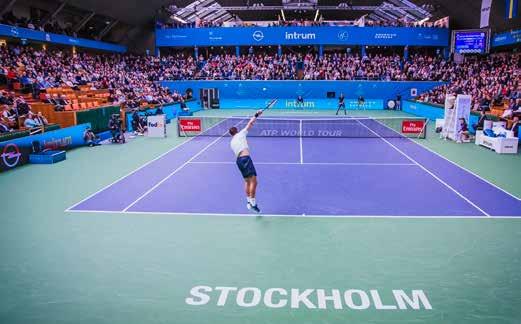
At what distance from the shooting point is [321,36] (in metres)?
48.6

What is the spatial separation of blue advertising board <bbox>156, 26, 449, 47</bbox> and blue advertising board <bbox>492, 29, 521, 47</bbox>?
950 cm

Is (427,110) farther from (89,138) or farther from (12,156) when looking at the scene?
(12,156)

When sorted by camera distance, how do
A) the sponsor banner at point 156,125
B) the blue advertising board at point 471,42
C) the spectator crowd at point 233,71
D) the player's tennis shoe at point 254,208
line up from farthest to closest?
the blue advertising board at point 471,42
the spectator crowd at point 233,71
the sponsor banner at point 156,125
the player's tennis shoe at point 254,208

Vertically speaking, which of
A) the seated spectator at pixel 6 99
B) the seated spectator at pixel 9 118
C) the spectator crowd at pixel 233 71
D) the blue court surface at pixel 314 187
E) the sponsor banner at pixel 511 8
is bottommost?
the blue court surface at pixel 314 187

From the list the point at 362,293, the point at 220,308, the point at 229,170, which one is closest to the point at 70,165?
the point at 229,170

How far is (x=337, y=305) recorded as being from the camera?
6.00 m

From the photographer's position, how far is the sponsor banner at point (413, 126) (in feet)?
75.5

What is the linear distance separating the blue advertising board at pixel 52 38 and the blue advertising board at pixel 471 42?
3613cm

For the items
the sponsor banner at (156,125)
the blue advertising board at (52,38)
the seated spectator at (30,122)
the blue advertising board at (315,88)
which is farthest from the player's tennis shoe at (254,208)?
the blue advertising board at (315,88)

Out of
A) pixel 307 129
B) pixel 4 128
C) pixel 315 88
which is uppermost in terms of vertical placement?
pixel 315 88

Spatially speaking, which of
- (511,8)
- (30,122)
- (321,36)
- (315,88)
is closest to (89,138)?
(30,122)

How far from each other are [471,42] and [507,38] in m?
5.06

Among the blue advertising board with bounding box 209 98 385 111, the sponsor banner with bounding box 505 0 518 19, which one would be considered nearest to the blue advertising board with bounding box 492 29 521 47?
the sponsor banner with bounding box 505 0 518 19

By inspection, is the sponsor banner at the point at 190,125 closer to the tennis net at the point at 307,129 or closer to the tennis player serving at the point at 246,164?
the tennis net at the point at 307,129
